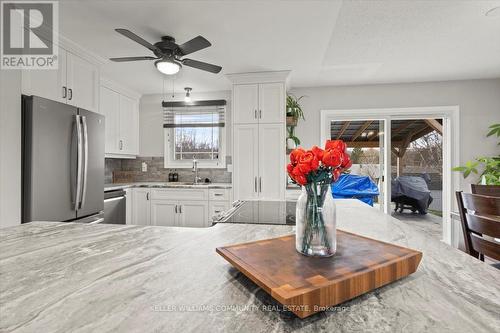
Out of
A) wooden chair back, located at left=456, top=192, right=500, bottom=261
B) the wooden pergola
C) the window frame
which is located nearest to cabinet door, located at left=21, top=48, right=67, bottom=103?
the window frame

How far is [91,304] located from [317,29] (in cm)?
251

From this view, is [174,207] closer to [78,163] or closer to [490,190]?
[78,163]

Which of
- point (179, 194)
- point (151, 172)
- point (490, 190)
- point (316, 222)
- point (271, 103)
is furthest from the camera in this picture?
point (151, 172)

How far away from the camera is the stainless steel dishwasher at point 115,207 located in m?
2.97

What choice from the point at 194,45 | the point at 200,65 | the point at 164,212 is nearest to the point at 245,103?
the point at 200,65

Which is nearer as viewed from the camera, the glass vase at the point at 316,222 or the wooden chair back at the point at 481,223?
the glass vase at the point at 316,222

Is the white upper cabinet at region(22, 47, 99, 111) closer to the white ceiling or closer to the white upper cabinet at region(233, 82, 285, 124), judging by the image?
the white ceiling

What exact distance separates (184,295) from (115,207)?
3.06 meters

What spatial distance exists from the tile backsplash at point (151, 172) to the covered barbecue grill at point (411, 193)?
2761mm

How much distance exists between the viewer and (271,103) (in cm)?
331

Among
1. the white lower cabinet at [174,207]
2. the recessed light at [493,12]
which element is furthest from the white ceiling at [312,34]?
the white lower cabinet at [174,207]

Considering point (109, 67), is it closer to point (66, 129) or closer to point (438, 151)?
point (66, 129)
